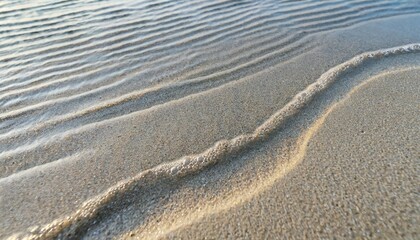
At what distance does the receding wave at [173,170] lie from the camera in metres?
1.38

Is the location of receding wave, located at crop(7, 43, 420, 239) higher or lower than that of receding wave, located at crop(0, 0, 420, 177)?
lower

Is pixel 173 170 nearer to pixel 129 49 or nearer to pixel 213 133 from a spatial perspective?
pixel 213 133

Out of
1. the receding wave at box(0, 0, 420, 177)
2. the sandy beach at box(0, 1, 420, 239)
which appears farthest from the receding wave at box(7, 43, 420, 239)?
the receding wave at box(0, 0, 420, 177)

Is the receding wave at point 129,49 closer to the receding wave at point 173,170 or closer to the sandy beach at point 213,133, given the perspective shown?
the sandy beach at point 213,133

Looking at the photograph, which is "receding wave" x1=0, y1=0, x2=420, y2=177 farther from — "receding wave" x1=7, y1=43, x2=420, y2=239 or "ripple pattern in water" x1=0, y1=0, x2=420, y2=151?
"receding wave" x1=7, y1=43, x2=420, y2=239

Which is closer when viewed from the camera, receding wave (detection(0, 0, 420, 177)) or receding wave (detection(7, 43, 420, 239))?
receding wave (detection(7, 43, 420, 239))

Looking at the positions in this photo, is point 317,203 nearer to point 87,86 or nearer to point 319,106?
point 319,106

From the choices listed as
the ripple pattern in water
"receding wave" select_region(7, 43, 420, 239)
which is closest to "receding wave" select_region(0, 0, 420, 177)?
the ripple pattern in water

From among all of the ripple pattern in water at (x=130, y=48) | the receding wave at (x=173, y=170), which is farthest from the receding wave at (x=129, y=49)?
the receding wave at (x=173, y=170)

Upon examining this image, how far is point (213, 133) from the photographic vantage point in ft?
6.52

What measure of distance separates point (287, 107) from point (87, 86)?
1.83m

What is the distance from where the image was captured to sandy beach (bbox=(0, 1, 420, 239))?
4.51 feet

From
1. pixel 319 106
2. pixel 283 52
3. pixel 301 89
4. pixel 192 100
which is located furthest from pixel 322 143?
pixel 283 52

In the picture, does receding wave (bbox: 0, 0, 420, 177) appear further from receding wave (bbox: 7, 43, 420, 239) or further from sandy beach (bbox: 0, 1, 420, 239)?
receding wave (bbox: 7, 43, 420, 239)
